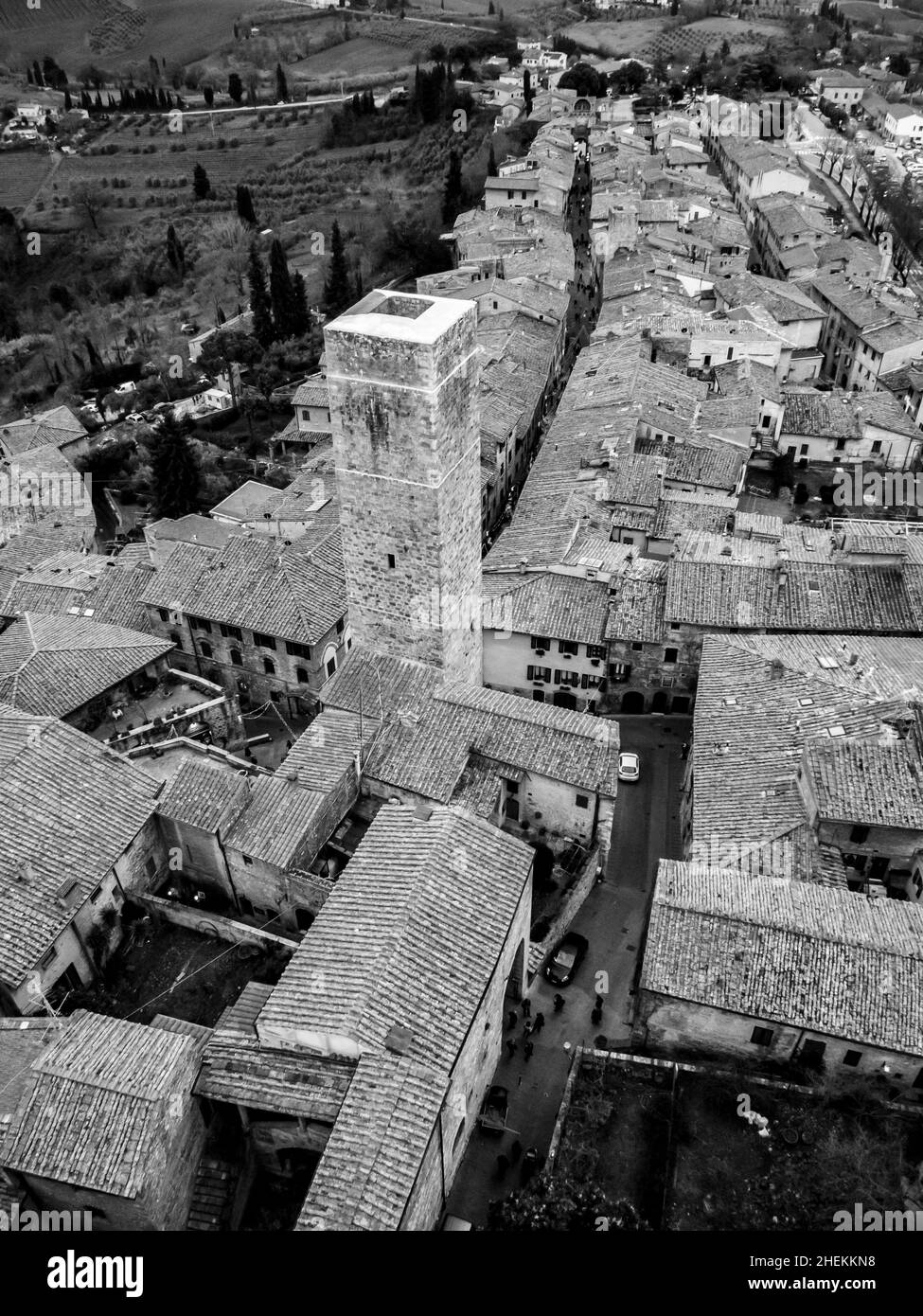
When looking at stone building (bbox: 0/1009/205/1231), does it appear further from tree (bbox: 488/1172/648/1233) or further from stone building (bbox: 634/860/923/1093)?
stone building (bbox: 634/860/923/1093)

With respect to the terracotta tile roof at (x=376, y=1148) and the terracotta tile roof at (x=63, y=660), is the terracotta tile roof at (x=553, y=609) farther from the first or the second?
the terracotta tile roof at (x=376, y=1148)

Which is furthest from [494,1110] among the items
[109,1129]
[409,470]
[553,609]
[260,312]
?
[260,312]

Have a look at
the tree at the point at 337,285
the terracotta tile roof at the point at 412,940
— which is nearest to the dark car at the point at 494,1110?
the terracotta tile roof at the point at 412,940

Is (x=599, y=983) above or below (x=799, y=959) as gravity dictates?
below

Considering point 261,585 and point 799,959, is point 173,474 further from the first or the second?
point 799,959

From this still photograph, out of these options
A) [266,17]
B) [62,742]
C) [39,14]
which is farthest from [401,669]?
[39,14]

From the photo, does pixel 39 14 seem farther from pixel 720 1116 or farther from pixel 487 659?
pixel 720 1116
